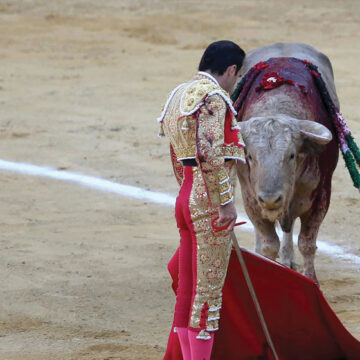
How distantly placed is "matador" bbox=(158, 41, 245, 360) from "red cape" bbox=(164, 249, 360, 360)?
444mm

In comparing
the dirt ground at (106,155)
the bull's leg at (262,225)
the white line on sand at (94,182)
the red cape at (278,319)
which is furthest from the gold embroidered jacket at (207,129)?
the white line on sand at (94,182)

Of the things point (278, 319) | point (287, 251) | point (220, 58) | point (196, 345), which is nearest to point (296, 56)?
point (287, 251)

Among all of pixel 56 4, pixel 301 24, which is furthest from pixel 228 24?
pixel 56 4

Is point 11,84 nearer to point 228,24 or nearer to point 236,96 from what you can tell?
point 228,24

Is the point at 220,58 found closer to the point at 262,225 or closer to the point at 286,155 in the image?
the point at 286,155

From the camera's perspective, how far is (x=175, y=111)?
14.5 feet

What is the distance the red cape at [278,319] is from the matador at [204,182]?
44 centimetres

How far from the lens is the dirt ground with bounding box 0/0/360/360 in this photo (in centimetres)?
607

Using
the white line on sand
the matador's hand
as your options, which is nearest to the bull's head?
the matador's hand

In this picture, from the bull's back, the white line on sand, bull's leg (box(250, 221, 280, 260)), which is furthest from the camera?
the white line on sand

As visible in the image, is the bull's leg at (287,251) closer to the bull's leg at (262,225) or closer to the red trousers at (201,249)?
the bull's leg at (262,225)

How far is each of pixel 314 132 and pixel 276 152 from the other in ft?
1.32

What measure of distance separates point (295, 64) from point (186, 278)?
248 centimetres

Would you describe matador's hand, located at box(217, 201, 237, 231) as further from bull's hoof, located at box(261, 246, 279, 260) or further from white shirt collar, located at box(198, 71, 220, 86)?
bull's hoof, located at box(261, 246, 279, 260)
